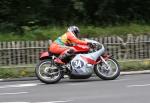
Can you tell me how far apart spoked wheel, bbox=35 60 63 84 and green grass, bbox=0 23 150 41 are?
4261 millimetres

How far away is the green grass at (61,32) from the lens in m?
20.4

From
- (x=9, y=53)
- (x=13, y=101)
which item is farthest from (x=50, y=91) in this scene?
(x=9, y=53)

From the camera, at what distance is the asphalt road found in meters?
12.0

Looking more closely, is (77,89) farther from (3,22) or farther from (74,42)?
(3,22)

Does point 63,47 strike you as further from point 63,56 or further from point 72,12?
point 72,12

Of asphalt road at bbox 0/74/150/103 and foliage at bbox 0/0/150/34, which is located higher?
foliage at bbox 0/0/150/34

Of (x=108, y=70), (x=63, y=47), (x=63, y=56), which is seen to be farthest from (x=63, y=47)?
(x=108, y=70)

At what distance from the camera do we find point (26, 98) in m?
12.5

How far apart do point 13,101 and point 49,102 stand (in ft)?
2.73

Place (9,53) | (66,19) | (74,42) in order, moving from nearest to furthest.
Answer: (74,42) < (9,53) < (66,19)

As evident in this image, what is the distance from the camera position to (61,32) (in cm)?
2084

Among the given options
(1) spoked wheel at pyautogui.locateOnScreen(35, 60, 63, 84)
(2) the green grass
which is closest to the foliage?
(2) the green grass

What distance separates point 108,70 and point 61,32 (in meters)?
5.22

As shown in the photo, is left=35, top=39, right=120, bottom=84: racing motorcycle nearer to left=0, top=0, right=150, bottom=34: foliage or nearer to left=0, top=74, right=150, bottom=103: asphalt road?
left=0, top=74, right=150, bottom=103: asphalt road
